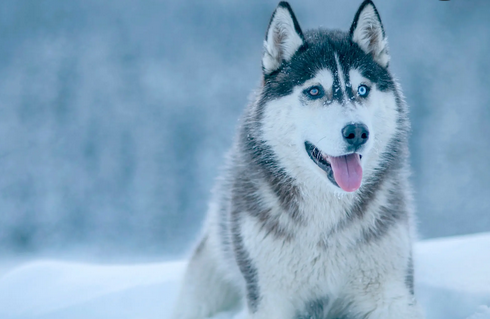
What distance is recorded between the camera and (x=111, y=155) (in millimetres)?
13781

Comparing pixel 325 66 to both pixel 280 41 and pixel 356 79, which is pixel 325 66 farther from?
pixel 280 41

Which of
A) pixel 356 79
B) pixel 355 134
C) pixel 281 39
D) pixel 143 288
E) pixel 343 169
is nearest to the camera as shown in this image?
pixel 355 134

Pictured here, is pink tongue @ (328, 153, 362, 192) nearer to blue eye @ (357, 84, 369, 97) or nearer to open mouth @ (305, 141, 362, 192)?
open mouth @ (305, 141, 362, 192)

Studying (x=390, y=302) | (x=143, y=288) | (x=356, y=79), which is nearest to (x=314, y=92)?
(x=356, y=79)

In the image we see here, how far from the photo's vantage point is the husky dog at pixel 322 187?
2.08 metres

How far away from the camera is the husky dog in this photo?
6.82 feet

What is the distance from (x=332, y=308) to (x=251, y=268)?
49 cm

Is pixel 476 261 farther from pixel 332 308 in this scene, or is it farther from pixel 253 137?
pixel 253 137

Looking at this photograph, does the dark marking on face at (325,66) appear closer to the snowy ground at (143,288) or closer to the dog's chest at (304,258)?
the dog's chest at (304,258)

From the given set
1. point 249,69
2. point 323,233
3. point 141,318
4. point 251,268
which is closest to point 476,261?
point 323,233

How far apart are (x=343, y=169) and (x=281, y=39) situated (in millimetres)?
725

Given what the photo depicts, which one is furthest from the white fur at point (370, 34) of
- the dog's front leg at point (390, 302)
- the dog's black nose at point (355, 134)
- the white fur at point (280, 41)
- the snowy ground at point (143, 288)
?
the snowy ground at point (143, 288)

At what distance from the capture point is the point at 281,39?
2.26 metres

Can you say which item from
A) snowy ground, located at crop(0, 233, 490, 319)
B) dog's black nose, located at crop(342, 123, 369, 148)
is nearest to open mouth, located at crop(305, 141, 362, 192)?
dog's black nose, located at crop(342, 123, 369, 148)
